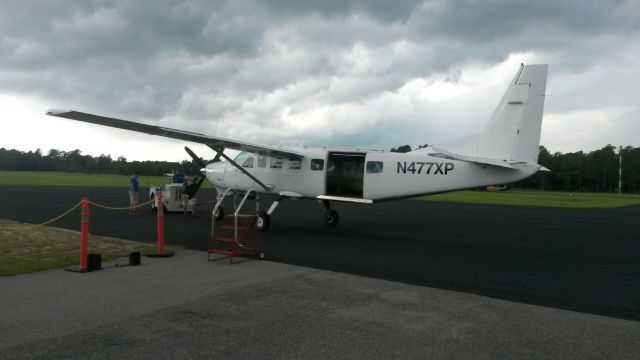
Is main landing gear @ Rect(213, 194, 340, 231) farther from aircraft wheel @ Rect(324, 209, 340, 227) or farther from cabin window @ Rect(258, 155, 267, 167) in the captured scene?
cabin window @ Rect(258, 155, 267, 167)

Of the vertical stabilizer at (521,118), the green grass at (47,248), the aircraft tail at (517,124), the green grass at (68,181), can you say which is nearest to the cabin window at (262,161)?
the green grass at (47,248)

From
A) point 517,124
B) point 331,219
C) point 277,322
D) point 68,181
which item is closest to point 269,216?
point 331,219

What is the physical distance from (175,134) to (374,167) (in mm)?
6386

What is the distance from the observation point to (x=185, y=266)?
927 centimetres

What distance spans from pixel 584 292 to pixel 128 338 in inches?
274

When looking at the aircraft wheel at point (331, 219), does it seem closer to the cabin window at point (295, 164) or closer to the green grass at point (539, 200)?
the cabin window at point (295, 164)

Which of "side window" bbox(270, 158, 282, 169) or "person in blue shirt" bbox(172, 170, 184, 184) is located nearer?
"side window" bbox(270, 158, 282, 169)

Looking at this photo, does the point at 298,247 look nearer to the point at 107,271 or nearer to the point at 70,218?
the point at 107,271

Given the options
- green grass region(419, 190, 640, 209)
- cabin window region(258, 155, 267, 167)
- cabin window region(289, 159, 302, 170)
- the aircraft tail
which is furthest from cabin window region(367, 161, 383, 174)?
green grass region(419, 190, 640, 209)

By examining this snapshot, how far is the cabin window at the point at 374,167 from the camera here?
1529cm

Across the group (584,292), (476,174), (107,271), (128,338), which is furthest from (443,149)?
(128,338)

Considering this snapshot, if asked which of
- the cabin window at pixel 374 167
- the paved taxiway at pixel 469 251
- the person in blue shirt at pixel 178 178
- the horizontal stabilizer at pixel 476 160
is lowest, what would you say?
the paved taxiway at pixel 469 251

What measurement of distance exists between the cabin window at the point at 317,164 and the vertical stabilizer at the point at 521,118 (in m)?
5.43

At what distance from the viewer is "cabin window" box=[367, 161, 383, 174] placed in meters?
15.3
